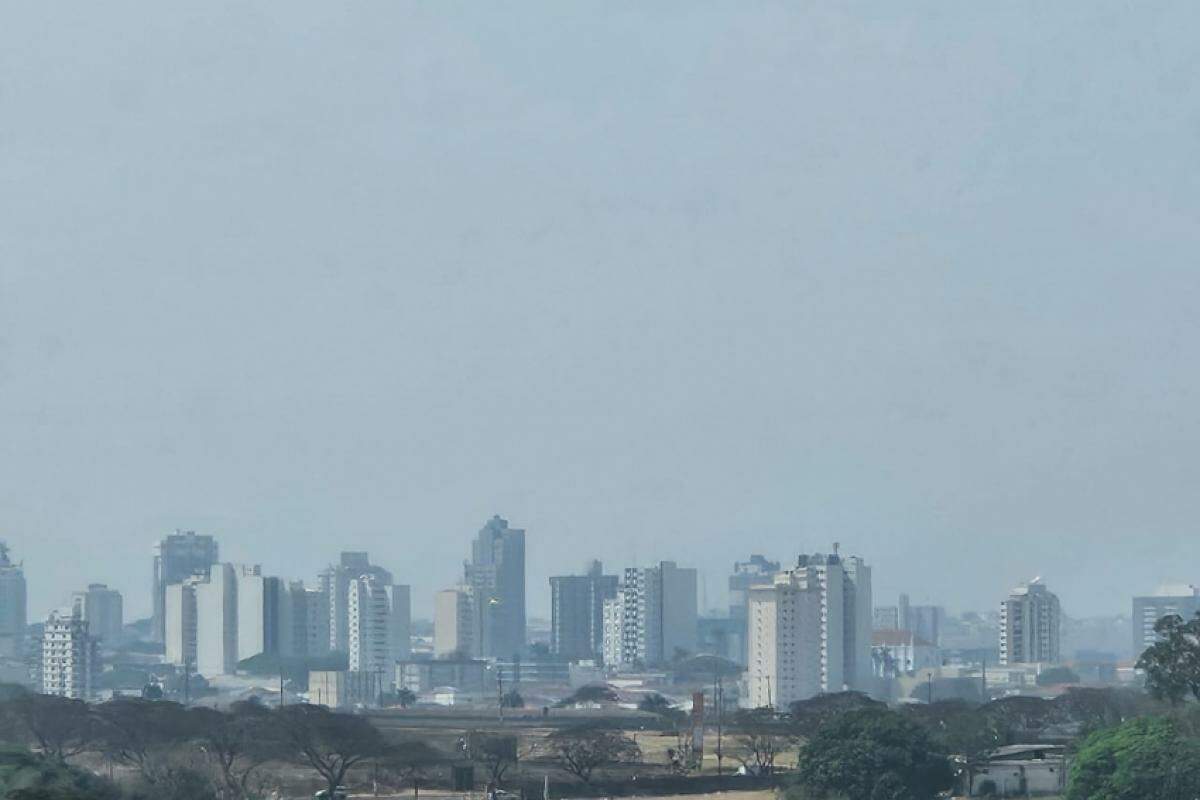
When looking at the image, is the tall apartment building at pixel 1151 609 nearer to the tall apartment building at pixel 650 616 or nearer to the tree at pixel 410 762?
the tall apartment building at pixel 650 616

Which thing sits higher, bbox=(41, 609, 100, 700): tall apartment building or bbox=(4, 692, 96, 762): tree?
bbox=(41, 609, 100, 700): tall apartment building

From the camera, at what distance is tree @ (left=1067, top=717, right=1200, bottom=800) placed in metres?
47.1

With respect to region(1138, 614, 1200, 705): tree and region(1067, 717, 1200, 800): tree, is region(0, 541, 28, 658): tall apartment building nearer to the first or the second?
region(1138, 614, 1200, 705): tree

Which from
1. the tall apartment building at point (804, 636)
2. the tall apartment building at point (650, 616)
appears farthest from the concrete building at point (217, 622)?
the tall apartment building at point (804, 636)

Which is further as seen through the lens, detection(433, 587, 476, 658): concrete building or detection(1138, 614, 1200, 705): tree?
detection(433, 587, 476, 658): concrete building

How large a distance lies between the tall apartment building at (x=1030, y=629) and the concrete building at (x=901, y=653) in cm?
521

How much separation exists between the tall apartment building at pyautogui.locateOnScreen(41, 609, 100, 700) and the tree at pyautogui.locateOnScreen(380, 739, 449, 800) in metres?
65.5

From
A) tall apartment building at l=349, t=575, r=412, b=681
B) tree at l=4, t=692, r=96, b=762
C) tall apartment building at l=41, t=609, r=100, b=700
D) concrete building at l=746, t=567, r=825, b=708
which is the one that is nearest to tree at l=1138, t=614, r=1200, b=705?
tree at l=4, t=692, r=96, b=762

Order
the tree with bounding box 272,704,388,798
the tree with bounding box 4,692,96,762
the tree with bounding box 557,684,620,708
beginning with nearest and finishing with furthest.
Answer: the tree with bounding box 272,704,388,798, the tree with bounding box 4,692,96,762, the tree with bounding box 557,684,620,708

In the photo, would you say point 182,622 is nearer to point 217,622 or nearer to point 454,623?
point 217,622

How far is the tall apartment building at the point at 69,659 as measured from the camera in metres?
131

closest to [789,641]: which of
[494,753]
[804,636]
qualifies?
[804,636]

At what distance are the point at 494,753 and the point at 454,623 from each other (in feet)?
363

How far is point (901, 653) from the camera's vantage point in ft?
551
